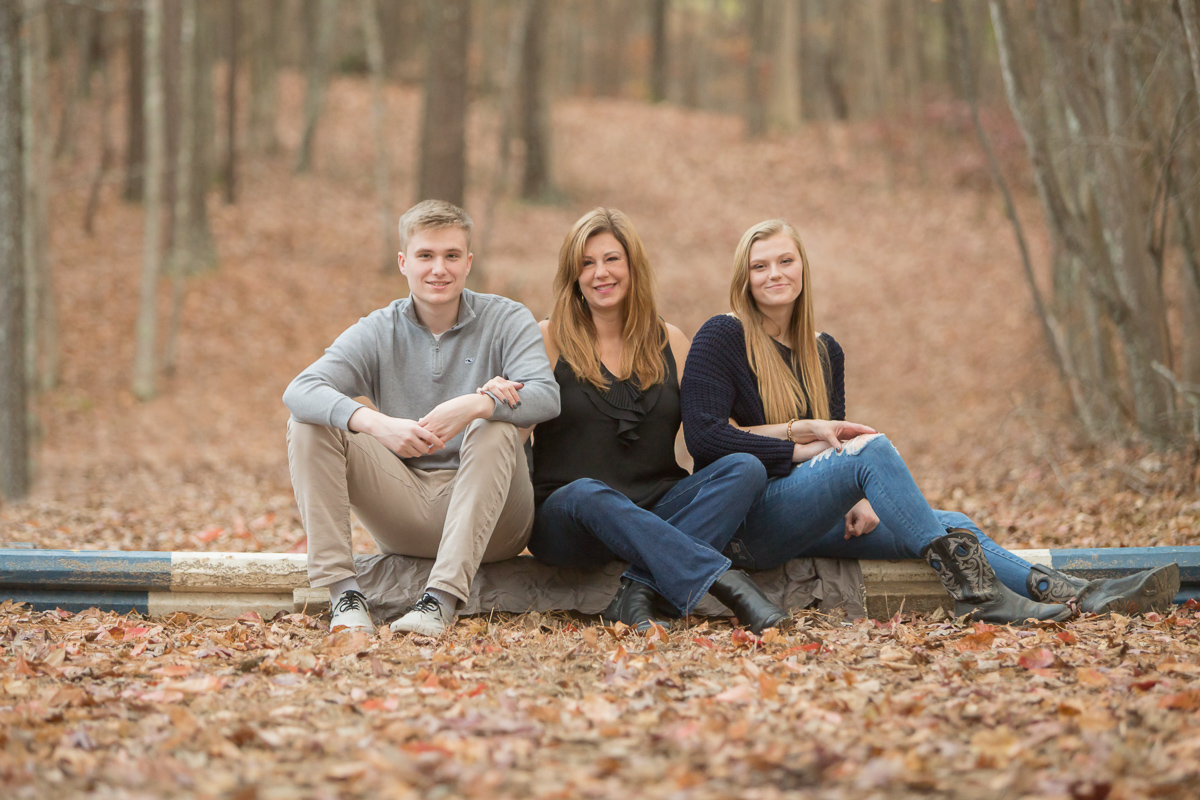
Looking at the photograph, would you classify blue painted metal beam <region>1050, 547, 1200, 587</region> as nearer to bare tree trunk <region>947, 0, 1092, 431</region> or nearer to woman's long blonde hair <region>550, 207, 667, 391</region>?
woman's long blonde hair <region>550, 207, 667, 391</region>

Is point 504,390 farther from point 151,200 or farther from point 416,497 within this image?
point 151,200

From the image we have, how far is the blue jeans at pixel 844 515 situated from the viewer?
11.5ft

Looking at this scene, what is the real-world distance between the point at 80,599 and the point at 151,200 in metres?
7.24

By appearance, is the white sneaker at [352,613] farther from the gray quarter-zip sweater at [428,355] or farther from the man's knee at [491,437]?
the man's knee at [491,437]

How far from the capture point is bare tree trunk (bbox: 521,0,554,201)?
16953 millimetres

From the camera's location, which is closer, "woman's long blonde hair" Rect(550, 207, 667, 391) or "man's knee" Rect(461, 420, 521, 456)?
"man's knee" Rect(461, 420, 521, 456)

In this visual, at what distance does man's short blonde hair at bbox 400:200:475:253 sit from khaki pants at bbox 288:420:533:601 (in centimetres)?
74

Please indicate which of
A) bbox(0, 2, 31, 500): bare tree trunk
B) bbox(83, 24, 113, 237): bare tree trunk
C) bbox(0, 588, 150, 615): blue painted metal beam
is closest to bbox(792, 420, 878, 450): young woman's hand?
bbox(0, 588, 150, 615): blue painted metal beam

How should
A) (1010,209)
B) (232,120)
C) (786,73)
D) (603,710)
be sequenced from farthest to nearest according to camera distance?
(786,73) → (232,120) → (1010,209) → (603,710)

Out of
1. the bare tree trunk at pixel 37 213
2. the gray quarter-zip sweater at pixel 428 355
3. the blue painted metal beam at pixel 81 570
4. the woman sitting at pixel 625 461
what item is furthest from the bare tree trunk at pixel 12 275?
the woman sitting at pixel 625 461

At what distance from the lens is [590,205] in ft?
58.7

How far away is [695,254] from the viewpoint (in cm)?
1603

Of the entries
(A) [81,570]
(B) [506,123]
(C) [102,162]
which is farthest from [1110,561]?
(C) [102,162]

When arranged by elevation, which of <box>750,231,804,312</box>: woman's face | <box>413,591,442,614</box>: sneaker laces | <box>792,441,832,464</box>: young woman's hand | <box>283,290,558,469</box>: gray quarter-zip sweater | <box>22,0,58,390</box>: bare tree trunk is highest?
<box>22,0,58,390</box>: bare tree trunk
